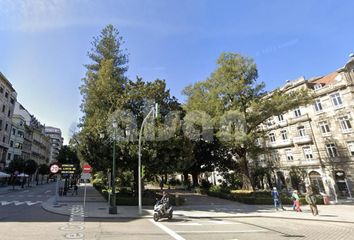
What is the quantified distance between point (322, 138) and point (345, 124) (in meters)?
3.27

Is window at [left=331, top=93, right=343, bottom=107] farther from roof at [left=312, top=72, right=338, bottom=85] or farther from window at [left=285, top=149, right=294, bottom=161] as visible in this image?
window at [left=285, top=149, right=294, bottom=161]

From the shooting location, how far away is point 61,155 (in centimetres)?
4181

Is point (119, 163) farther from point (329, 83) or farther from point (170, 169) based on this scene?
point (329, 83)

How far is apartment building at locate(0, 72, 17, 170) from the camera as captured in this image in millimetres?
46406

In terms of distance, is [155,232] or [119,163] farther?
[119,163]

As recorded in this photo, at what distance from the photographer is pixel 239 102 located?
2656 centimetres

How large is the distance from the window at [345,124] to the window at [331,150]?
7.91 feet

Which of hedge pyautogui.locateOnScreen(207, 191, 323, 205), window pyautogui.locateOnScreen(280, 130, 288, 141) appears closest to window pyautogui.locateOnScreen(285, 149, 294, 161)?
window pyautogui.locateOnScreen(280, 130, 288, 141)

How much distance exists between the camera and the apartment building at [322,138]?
97.3 feet

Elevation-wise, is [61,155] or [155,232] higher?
[61,155]

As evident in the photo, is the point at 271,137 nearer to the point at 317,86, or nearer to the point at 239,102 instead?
the point at 317,86

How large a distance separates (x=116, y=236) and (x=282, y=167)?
33695 mm

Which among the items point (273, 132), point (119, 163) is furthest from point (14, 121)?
point (273, 132)

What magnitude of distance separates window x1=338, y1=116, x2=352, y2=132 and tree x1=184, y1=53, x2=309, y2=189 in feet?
29.4
